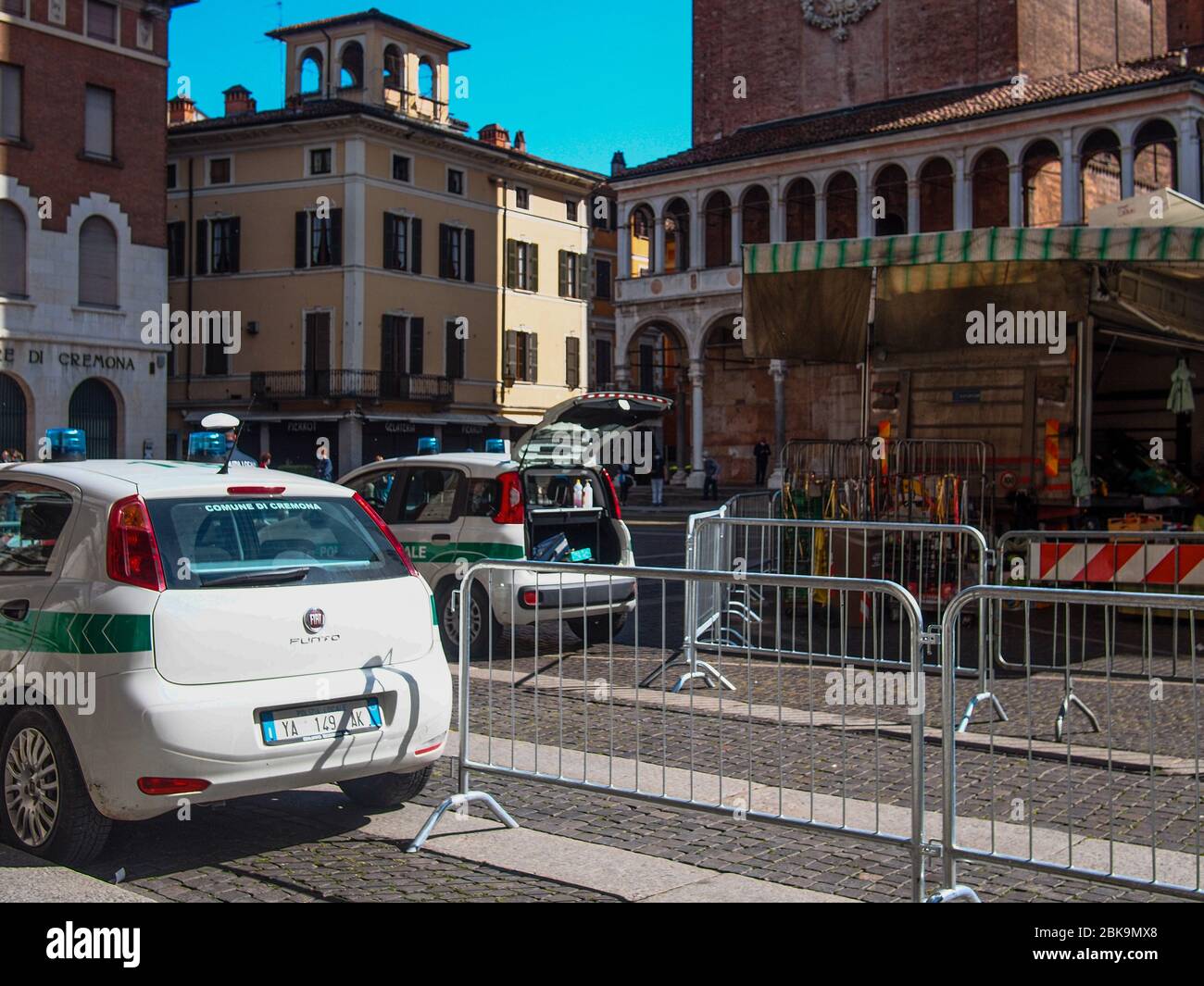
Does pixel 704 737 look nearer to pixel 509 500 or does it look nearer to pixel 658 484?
pixel 509 500

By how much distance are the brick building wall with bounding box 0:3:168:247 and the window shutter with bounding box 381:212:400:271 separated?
1035 centimetres

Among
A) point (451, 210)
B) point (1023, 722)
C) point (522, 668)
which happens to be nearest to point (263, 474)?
point (522, 668)

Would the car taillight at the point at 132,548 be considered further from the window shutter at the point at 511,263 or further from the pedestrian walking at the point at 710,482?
the window shutter at the point at 511,263

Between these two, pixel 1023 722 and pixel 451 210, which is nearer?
pixel 1023 722

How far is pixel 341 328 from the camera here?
158 ft

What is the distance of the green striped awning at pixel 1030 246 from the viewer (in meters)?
12.2

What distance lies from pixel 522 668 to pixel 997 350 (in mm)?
7729

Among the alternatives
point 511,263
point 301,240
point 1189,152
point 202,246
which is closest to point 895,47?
point 1189,152

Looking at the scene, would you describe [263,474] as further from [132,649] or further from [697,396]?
[697,396]

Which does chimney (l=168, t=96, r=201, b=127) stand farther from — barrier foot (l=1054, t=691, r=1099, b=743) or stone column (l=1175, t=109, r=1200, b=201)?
barrier foot (l=1054, t=691, r=1099, b=743)

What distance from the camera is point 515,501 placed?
11664 mm

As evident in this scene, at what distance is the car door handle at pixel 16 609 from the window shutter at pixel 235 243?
46.0 metres

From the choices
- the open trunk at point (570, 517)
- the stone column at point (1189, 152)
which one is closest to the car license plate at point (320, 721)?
the open trunk at point (570, 517)

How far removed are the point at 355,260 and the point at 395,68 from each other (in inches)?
451
